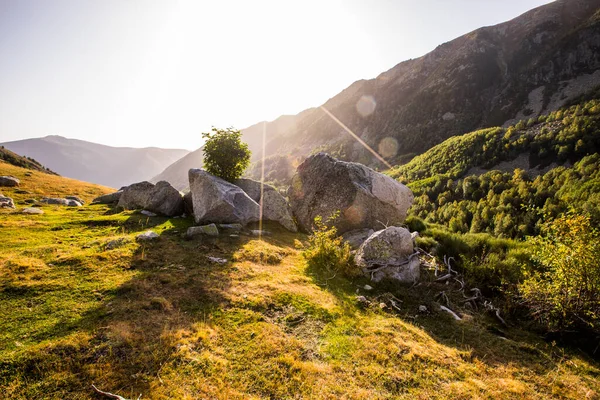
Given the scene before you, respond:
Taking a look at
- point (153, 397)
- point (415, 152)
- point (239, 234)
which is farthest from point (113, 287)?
point (415, 152)

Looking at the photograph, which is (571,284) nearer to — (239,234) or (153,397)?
(153,397)

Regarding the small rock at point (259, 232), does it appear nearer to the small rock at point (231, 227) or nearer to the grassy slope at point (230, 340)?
the small rock at point (231, 227)

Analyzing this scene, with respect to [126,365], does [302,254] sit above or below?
below

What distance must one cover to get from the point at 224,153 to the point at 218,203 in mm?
6736

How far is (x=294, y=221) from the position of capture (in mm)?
22828

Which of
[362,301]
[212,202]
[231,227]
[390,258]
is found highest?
[212,202]

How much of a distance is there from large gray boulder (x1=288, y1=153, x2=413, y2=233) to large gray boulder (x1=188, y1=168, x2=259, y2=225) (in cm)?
504

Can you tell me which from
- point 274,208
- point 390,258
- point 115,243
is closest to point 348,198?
point 274,208

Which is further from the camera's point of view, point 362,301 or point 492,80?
point 492,80

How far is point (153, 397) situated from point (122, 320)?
10.1ft

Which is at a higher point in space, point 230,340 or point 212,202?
point 212,202

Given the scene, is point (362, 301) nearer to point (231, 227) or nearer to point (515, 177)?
point (231, 227)

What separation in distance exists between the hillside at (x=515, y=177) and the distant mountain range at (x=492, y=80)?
6892cm

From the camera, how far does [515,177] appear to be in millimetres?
52188
